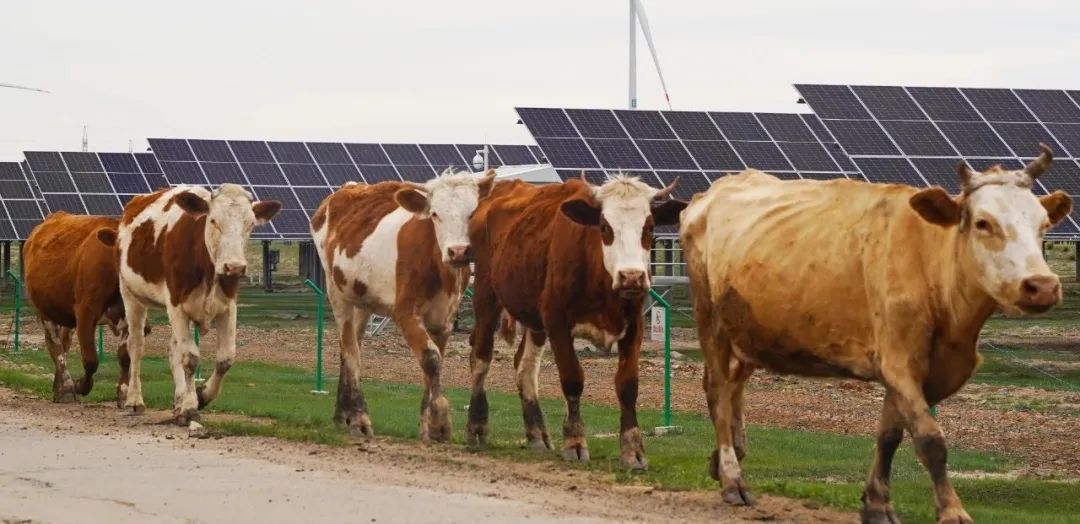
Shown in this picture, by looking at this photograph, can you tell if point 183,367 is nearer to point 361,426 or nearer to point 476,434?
point 361,426

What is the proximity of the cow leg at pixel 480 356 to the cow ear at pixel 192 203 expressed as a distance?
3.05m

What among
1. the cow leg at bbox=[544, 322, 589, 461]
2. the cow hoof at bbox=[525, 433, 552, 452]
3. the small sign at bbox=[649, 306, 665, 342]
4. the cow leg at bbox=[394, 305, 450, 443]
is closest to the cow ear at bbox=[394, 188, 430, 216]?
the cow leg at bbox=[394, 305, 450, 443]

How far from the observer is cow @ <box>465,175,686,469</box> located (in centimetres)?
1151

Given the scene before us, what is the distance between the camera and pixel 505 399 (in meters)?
17.7

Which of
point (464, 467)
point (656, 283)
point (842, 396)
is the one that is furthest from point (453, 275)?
point (656, 283)

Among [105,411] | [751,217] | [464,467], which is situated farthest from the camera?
[105,411]

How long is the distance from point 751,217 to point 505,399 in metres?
7.96

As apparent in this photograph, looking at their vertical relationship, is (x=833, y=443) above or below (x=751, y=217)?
below

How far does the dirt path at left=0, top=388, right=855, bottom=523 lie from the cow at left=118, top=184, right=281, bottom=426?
125 centimetres

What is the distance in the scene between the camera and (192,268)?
50.1 feet

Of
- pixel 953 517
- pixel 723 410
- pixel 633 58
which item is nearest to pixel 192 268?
pixel 723 410

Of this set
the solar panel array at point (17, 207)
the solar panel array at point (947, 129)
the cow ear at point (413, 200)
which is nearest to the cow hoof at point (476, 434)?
the cow ear at point (413, 200)

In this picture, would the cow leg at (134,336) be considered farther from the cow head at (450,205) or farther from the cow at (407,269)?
the cow head at (450,205)

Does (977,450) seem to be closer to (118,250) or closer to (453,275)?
(453,275)
